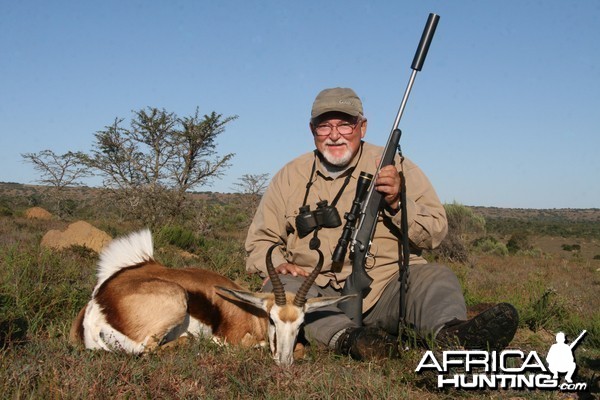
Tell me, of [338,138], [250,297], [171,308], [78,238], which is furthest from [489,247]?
[171,308]

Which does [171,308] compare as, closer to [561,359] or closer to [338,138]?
[338,138]

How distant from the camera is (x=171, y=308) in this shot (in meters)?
4.52

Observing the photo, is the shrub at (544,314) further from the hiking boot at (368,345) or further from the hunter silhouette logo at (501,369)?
the hiking boot at (368,345)

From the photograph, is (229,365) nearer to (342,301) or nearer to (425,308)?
(342,301)

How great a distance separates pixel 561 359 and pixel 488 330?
0.48 metres

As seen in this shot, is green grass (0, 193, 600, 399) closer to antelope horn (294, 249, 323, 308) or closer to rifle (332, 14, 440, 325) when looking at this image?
antelope horn (294, 249, 323, 308)

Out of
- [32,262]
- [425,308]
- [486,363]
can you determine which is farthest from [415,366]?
[32,262]

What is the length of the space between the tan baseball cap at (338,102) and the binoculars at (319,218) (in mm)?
903

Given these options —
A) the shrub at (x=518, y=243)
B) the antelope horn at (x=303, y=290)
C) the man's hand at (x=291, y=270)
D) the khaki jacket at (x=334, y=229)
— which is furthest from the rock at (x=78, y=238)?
the shrub at (x=518, y=243)

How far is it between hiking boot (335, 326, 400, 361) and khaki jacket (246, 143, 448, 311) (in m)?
0.95

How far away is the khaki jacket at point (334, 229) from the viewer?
514 centimetres

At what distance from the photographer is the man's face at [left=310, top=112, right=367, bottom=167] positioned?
18.2 feet

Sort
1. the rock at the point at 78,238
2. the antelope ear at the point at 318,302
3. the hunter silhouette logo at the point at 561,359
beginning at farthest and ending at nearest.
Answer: the rock at the point at 78,238 → the antelope ear at the point at 318,302 → the hunter silhouette logo at the point at 561,359

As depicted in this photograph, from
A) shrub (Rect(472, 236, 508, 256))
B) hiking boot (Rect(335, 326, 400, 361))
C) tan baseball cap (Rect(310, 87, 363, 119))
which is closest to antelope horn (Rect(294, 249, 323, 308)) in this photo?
hiking boot (Rect(335, 326, 400, 361))
